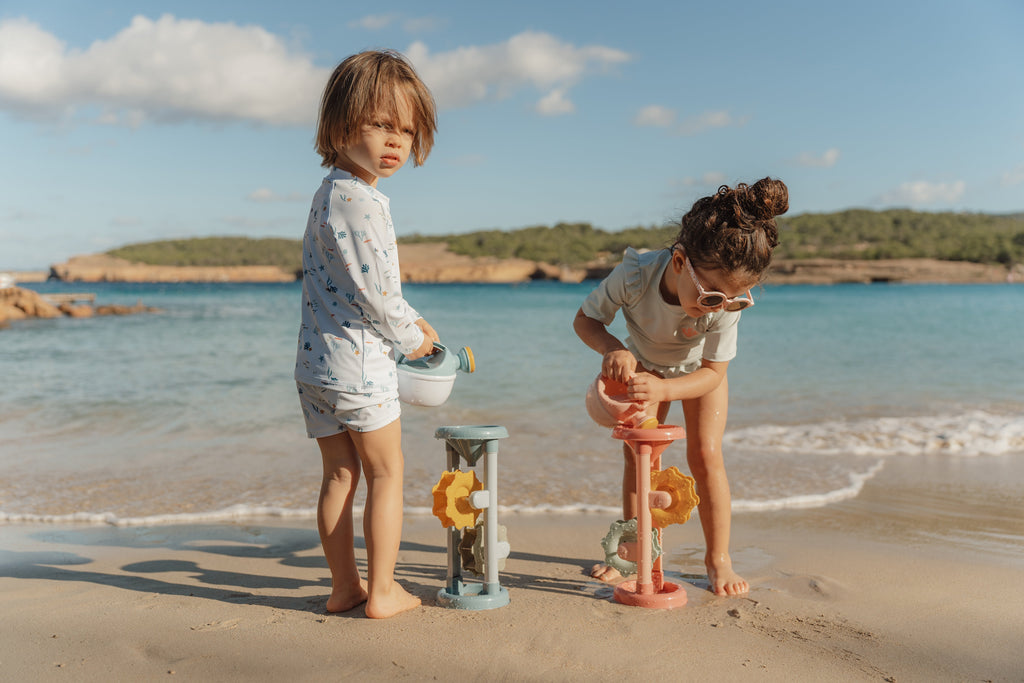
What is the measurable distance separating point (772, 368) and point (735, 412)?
359 centimetres

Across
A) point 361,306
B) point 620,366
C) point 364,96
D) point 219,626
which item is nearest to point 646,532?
point 620,366

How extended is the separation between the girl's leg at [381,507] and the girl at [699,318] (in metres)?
0.73

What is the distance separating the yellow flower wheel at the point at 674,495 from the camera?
2.43 meters

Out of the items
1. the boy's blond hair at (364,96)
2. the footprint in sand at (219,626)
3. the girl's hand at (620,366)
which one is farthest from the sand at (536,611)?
the boy's blond hair at (364,96)

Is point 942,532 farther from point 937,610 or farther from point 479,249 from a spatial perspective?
point 479,249

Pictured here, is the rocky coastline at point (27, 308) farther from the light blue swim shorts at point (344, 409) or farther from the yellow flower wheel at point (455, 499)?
the yellow flower wheel at point (455, 499)

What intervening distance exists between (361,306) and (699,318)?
1.20m

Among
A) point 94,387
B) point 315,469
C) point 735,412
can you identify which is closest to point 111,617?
point 315,469

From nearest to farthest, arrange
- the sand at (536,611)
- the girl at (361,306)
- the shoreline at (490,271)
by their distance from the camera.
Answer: the sand at (536,611), the girl at (361,306), the shoreline at (490,271)

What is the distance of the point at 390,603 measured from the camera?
237 cm

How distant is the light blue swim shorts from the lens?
7.34 feet

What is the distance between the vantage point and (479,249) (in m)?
79.9

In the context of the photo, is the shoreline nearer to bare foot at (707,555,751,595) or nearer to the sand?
the sand

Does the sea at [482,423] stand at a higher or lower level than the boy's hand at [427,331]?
lower
